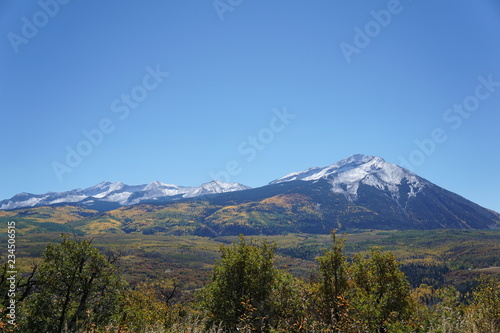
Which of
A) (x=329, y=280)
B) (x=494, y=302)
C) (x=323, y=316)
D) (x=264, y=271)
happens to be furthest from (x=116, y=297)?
(x=494, y=302)

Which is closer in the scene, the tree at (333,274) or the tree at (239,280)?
the tree at (333,274)

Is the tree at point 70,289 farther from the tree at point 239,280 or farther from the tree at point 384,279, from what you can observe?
the tree at point 384,279

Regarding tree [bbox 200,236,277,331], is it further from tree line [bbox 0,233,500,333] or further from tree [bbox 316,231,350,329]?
tree [bbox 316,231,350,329]

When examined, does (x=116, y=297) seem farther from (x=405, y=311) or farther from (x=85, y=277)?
(x=405, y=311)

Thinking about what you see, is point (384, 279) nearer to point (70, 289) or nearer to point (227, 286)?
point (227, 286)

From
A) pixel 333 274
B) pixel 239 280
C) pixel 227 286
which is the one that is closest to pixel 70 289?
pixel 227 286

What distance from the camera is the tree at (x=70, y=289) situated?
30.0m

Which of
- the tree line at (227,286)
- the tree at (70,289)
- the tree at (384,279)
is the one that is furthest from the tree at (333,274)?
the tree at (70,289)

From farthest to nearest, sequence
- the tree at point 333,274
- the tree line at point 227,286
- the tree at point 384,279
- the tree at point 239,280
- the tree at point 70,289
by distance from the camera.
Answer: the tree at point 70,289 < the tree at point 239,280 < the tree at point 384,279 < the tree line at point 227,286 < the tree at point 333,274

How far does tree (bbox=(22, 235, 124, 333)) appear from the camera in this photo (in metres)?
30.0

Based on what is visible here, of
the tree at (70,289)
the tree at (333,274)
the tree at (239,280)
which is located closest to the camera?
the tree at (333,274)

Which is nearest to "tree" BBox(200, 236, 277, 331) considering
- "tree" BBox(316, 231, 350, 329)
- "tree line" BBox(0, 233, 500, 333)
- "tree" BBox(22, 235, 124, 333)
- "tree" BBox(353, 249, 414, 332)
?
"tree line" BBox(0, 233, 500, 333)

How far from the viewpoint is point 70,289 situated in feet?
95.4

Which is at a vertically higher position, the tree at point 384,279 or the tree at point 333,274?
the tree at point 333,274
